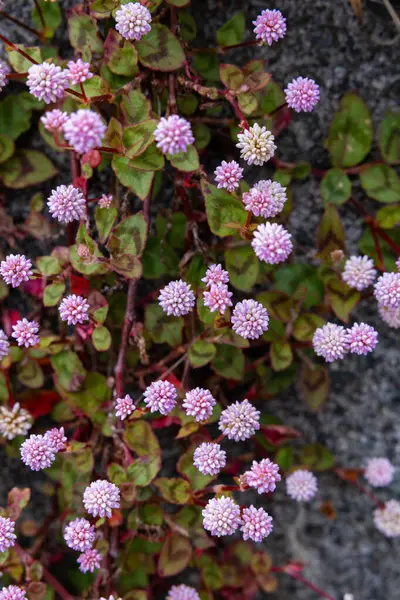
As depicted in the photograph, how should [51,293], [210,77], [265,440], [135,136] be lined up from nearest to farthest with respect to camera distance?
[135,136] < [51,293] < [210,77] < [265,440]

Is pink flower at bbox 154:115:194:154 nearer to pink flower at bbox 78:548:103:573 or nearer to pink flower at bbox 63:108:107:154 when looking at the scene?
pink flower at bbox 63:108:107:154

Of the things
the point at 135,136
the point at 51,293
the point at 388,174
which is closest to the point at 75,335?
the point at 51,293

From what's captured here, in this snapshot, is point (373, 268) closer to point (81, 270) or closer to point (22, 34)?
A: point (81, 270)

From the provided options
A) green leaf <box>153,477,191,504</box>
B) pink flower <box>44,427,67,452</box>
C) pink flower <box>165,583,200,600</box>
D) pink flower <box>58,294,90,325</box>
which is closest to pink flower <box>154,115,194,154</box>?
pink flower <box>58,294,90,325</box>

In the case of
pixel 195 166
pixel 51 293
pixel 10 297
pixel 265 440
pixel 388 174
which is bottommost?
pixel 265 440

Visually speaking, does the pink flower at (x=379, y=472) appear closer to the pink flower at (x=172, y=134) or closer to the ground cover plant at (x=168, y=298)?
the ground cover plant at (x=168, y=298)

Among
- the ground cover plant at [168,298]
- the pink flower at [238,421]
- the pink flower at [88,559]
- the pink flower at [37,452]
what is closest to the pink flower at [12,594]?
the ground cover plant at [168,298]
